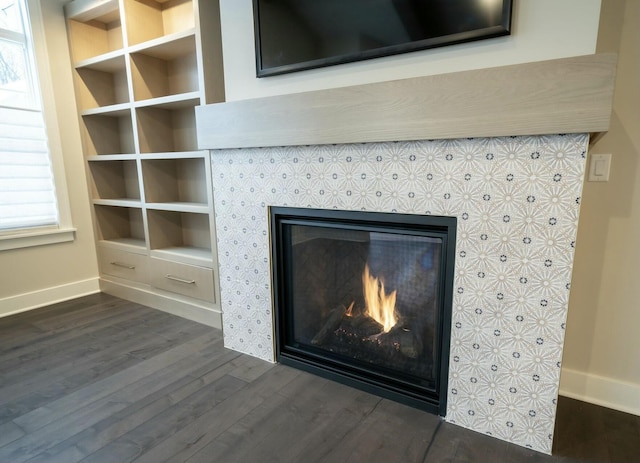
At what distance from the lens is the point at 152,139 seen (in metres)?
2.67

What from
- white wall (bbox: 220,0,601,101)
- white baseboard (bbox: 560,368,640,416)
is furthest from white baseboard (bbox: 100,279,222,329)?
white baseboard (bbox: 560,368,640,416)

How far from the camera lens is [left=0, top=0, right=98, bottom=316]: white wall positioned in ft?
8.88

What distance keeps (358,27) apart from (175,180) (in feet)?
6.34

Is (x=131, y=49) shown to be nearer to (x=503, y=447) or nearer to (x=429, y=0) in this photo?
(x=429, y=0)

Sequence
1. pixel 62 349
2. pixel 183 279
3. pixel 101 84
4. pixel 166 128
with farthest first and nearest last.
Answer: pixel 101 84 → pixel 166 128 → pixel 183 279 → pixel 62 349

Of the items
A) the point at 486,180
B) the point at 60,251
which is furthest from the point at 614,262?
the point at 60,251

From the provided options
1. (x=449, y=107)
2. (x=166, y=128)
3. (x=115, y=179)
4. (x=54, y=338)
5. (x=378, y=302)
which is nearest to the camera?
(x=449, y=107)

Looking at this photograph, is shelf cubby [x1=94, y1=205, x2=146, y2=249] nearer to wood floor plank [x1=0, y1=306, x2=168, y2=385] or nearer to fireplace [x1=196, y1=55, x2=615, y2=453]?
wood floor plank [x1=0, y1=306, x2=168, y2=385]

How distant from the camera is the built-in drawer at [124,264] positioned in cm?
282

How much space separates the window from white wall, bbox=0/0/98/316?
10 centimetres

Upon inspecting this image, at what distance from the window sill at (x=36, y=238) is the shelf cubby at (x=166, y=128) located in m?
1.01

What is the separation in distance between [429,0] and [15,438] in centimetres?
224

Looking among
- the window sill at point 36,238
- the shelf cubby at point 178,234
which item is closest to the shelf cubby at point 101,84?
the window sill at point 36,238

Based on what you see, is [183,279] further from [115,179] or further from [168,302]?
[115,179]
